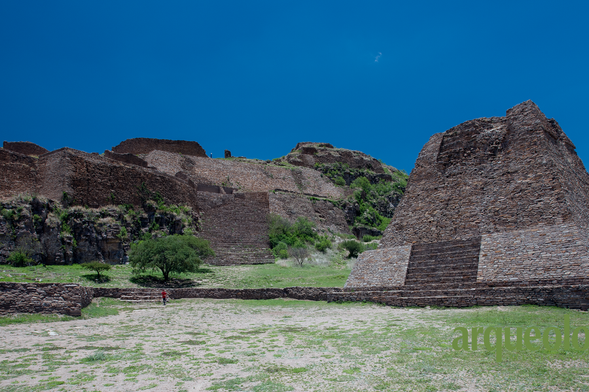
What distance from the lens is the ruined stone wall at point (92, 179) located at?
20469 mm

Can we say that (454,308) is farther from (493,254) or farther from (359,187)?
(359,187)

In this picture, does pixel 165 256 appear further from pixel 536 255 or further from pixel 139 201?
pixel 536 255

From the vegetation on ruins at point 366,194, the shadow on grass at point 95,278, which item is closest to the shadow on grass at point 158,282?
the shadow on grass at point 95,278

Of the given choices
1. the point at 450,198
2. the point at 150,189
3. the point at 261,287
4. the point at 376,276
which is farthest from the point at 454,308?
the point at 150,189

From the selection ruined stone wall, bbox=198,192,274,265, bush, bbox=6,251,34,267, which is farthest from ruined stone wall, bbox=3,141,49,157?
bush, bbox=6,251,34,267

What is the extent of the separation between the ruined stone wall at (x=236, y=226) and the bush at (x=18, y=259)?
9.38 metres

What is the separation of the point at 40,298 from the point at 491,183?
50.7ft

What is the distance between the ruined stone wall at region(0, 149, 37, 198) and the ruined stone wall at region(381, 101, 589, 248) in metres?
17.9

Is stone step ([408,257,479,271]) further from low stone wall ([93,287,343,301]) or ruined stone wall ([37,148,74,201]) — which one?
ruined stone wall ([37,148,74,201])

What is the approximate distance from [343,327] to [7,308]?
8867 millimetres

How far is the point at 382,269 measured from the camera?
1445 centimetres

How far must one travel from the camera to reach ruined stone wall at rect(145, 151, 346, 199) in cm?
3541

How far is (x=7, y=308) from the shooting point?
10.5m

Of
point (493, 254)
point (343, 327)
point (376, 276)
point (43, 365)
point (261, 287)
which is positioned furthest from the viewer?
point (261, 287)
